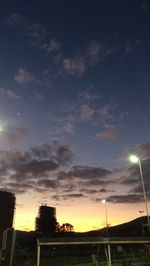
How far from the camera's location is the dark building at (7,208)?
16677 cm

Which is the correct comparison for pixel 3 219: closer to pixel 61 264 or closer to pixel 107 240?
pixel 61 264

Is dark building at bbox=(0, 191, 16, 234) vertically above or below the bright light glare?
above

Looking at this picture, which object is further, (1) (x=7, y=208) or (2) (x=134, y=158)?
(1) (x=7, y=208)

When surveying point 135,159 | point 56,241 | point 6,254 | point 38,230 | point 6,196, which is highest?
point 6,196

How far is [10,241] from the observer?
1652 cm

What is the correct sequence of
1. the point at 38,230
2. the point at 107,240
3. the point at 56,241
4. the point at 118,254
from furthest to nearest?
the point at 38,230
the point at 118,254
the point at 107,240
the point at 56,241

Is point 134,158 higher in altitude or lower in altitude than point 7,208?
lower

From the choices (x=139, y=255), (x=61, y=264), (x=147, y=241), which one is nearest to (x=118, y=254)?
(x=139, y=255)

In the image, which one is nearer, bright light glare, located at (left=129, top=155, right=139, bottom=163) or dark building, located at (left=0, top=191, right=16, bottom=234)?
bright light glare, located at (left=129, top=155, right=139, bottom=163)

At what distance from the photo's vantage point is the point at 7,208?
171 metres

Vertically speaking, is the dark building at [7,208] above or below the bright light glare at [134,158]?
above

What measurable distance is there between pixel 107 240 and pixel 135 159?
30.3 feet

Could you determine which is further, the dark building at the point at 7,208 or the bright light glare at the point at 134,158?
the dark building at the point at 7,208

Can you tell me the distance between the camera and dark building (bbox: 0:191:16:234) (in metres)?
167
